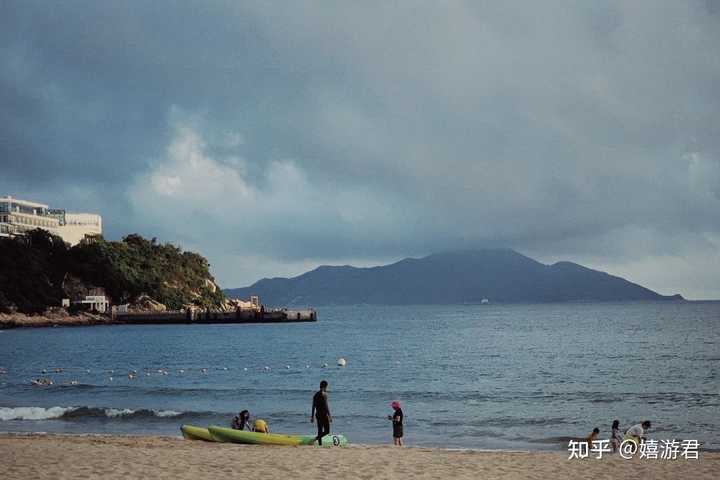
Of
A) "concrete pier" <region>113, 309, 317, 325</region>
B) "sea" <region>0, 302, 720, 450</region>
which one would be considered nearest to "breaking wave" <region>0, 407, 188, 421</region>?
"sea" <region>0, 302, 720, 450</region>

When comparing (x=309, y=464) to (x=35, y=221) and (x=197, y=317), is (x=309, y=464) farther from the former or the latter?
(x=35, y=221)

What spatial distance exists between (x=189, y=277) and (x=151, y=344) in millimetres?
97907

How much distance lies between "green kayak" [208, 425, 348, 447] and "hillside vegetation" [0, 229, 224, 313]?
134 metres

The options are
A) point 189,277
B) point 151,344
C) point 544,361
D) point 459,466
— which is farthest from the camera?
point 189,277

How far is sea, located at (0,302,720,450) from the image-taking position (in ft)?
103

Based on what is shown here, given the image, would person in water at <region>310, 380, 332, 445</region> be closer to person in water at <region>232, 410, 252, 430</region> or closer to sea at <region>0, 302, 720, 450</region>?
person in water at <region>232, 410, 252, 430</region>

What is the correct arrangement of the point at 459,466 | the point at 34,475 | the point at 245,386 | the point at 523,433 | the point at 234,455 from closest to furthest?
the point at 34,475, the point at 459,466, the point at 234,455, the point at 523,433, the point at 245,386

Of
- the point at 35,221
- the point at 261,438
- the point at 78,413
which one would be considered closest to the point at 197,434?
the point at 261,438

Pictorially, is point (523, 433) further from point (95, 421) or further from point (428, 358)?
point (428, 358)

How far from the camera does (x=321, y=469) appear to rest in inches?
691

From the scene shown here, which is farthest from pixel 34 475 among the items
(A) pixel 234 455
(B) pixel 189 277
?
(B) pixel 189 277

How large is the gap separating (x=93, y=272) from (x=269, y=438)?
152m

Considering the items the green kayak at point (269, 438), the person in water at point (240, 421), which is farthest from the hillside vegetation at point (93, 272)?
the green kayak at point (269, 438)

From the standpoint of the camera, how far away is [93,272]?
545 ft
